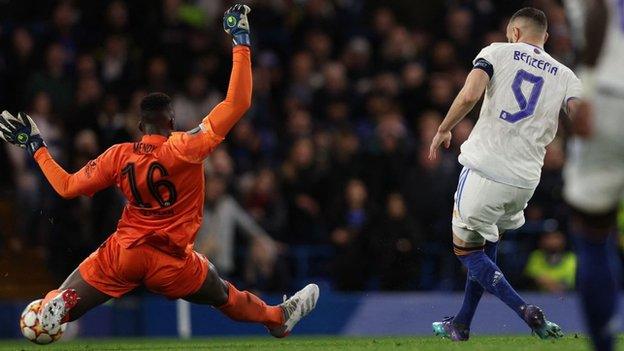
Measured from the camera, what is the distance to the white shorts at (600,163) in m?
5.85

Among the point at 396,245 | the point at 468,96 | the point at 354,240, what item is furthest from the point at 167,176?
the point at 354,240

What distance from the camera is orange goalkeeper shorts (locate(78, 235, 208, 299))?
9.05 meters

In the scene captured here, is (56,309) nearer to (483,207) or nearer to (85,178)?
(85,178)

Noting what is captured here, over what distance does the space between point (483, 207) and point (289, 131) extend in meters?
7.53

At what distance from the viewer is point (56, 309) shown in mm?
8898

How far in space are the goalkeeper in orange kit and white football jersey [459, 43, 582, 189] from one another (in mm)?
1703

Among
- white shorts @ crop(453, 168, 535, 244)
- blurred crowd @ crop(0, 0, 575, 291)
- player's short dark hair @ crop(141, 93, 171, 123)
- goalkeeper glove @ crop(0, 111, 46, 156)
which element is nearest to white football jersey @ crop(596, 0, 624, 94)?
white shorts @ crop(453, 168, 535, 244)

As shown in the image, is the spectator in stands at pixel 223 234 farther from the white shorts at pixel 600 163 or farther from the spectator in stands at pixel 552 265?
the white shorts at pixel 600 163

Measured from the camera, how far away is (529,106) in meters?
9.16

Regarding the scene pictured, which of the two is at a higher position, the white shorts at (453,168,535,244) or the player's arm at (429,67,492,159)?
the player's arm at (429,67,492,159)

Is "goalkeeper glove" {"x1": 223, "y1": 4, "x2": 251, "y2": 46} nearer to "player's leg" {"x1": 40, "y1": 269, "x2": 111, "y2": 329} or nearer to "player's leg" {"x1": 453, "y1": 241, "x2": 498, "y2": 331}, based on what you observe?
"player's leg" {"x1": 40, "y1": 269, "x2": 111, "y2": 329}

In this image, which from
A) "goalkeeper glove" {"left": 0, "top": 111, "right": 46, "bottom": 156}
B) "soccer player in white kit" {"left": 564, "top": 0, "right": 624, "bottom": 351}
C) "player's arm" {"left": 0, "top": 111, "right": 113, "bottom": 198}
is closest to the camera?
"soccer player in white kit" {"left": 564, "top": 0, "right": 624, "bottom": 351}

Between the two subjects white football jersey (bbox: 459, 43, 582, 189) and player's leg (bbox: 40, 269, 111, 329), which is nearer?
player's leg (bbox: 40, 269, 111, 329)

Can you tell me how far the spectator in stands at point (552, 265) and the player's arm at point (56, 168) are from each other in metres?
7.51
